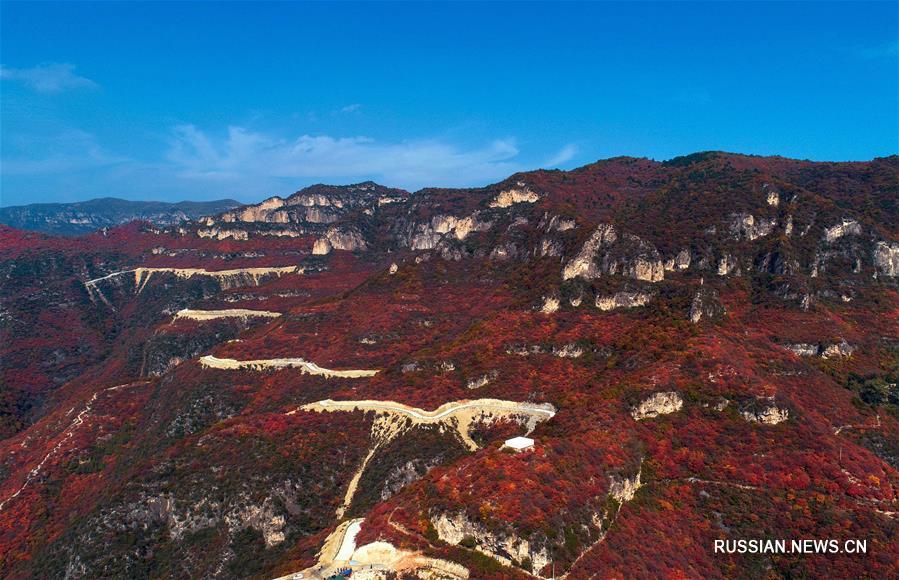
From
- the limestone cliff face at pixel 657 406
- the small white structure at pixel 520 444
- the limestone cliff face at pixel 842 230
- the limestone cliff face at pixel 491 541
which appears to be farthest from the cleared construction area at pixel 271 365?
the limestone cliff face at pixel 842 230

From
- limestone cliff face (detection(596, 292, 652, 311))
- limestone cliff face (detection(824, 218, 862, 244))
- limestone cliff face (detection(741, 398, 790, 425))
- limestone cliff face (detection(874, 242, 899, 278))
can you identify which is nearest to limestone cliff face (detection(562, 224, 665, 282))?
limestone cliff face (detection(596, 292, 652, 311))

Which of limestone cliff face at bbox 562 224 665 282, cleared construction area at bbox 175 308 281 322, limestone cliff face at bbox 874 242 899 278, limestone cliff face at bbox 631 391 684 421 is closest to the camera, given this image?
limestone cliff face at bbox 631 391 684 421

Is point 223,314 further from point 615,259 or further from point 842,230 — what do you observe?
point 842,230

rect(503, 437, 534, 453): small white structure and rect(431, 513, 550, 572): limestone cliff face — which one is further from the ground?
rect(503, 437, 534, 453): small white structure

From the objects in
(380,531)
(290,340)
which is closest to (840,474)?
(380,531)

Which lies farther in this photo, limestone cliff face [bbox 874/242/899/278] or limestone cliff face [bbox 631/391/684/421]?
limestone cliff face [bbox 874/242/899/278]

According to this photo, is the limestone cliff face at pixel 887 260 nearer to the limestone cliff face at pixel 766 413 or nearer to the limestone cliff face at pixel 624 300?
the limestone cliff face at pixel 624 300

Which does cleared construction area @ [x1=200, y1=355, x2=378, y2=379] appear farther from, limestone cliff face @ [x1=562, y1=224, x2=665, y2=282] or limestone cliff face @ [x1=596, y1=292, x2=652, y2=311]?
limestone cliff face @ [x1=562, y1=224, x2=665, y2=282]

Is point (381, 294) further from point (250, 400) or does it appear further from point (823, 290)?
point (823, 290)

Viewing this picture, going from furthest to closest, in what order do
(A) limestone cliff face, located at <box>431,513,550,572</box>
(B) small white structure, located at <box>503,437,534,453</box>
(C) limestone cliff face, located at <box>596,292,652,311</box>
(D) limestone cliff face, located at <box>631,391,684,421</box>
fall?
(C) limestone cliff face, located at <box>596,292,652,311</box> → (D) limestone cliff face, located at <box>631,391,684,421</box> → (B) small white structure, located at <box>503,437,534,453</box> → (A) limestone cliff face, located at <box>431,513,550,572</box>
